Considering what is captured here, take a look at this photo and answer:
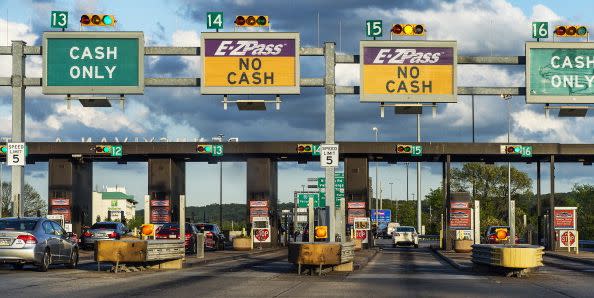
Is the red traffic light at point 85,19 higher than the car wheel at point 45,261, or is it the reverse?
the red traffic light at point 85,19

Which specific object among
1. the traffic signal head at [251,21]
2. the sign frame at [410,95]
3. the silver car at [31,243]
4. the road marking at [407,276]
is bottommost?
the road marking at [407,276]

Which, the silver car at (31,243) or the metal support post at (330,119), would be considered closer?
the silver car at (31,243)

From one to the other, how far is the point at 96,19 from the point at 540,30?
15.2m

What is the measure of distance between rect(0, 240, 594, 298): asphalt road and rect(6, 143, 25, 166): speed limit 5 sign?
16.0 feet

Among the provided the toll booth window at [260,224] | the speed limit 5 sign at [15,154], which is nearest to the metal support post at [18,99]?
the speed limit 5 sign at [15,154]

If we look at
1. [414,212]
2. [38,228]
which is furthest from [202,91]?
[414,212]

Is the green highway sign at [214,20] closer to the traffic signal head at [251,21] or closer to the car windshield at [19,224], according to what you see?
the traffic signal head at [251,21]

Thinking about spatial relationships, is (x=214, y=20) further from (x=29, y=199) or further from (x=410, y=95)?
(x=29, y=199)

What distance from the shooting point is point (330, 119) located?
31469 millimetres

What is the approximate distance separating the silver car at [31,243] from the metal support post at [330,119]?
732cm

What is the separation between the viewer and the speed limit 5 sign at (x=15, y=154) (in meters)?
32.1

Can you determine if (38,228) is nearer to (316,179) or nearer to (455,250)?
(455,250)

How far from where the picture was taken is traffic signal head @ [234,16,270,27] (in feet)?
106

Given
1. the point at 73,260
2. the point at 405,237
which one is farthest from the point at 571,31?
the point at 405,237
